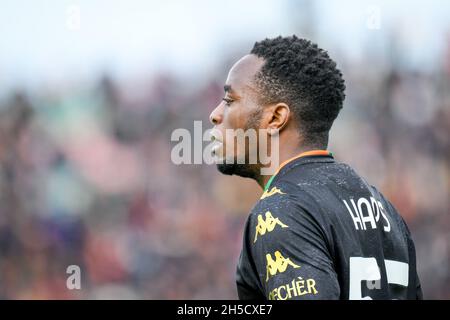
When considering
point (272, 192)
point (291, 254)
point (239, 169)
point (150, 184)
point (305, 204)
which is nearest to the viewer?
point (291, 254)

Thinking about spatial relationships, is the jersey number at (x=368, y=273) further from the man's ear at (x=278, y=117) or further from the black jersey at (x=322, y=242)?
the man's ear at (x=278, y=117)

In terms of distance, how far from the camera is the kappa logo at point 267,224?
263cm

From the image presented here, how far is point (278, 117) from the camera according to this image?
3047 mm

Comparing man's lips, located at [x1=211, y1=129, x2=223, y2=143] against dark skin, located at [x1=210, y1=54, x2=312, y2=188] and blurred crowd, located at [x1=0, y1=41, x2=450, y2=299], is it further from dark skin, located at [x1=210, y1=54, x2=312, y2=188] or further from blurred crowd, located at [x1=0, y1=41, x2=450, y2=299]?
blurred crowd, located at [x1=0, y1=41, x2=450, y2=299]

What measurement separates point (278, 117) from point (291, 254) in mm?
682

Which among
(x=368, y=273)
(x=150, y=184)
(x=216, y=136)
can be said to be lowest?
(x=368, y=273)

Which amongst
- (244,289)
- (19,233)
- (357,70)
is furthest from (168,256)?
(244,289)

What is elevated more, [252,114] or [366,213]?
[252,114]

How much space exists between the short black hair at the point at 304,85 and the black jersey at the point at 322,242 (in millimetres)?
142

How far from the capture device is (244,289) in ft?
9.66

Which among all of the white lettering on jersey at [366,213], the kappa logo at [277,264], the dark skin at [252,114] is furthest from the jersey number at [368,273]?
the dark skin at [252,114]

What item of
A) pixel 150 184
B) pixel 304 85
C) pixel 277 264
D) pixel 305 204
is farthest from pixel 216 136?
pixel 150 184

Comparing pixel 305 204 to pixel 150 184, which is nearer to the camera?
pixel 305 204

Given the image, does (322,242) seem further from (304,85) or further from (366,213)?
(304,85)
